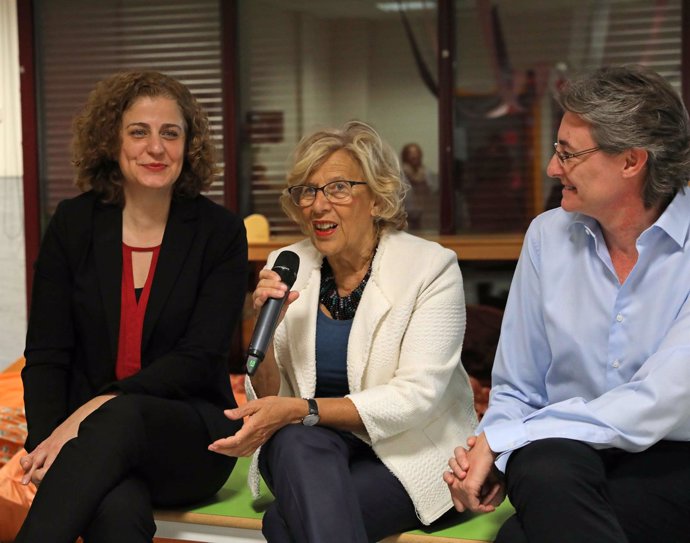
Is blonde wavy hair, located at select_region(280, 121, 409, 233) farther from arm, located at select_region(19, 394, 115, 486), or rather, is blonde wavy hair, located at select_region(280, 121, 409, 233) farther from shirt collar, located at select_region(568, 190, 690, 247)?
arm, located at select_region(19, 394, 115, 486)

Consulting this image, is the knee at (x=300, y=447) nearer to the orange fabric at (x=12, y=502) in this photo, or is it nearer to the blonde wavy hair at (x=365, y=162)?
the blonde wavy hair at (x=365, y=162)

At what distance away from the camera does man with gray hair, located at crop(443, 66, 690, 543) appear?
2055 millimetres

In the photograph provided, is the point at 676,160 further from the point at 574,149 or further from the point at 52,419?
the point at 52,419

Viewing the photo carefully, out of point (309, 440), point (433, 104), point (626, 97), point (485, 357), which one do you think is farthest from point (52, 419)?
point (433, 104)

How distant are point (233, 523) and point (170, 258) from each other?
2.22 ft

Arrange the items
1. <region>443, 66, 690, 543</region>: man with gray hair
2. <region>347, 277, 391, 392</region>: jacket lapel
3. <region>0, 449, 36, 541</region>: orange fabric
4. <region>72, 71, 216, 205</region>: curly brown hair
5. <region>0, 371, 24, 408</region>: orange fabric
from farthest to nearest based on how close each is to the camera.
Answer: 1. <region>0, 371, 24, 408</region>: orange fabric
2. <region>0, 449, 36, 541</region>: orange fabric
3. <region>72, 71, 216, 205</region>: curly brown hair
4. <region>347, 277, 391, 392</region>: jacket lapel
5. <region>443, 66, 690, 543</region>: man with gray hair

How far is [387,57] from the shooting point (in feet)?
17.8

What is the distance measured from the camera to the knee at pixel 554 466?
1967 mm

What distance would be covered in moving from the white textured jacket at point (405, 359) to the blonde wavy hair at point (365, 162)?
77mm

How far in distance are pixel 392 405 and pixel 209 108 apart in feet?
11.7

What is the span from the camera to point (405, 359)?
8.16 feet

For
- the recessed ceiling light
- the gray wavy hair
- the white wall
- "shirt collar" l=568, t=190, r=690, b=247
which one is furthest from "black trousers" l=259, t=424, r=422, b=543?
the white wall

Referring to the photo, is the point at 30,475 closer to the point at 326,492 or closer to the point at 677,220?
the point at 326,492

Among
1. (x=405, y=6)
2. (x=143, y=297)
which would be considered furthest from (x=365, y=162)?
(x=405, y=6)
